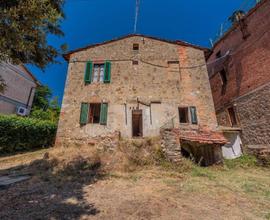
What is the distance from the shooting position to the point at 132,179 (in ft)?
22.1

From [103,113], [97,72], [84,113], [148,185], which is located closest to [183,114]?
[103,113]

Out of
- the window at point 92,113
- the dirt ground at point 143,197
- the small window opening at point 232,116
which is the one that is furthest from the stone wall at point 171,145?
the small window opening at point 232,116

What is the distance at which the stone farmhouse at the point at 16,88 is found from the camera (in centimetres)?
1542

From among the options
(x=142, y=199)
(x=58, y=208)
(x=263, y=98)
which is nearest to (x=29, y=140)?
(x=58, y=208)

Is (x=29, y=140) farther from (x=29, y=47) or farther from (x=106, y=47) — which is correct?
(x=29, y=47)

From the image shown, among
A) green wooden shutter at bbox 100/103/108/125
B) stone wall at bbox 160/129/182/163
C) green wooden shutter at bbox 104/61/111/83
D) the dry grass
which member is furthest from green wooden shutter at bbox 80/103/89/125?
stone wall at bbox 160/129/182/163

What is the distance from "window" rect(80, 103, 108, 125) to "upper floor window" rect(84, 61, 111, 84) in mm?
1649

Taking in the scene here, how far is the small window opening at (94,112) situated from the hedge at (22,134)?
4.15 meters

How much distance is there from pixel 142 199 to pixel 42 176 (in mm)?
4401

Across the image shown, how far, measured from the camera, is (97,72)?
38.5ft

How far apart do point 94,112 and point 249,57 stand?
10854mm

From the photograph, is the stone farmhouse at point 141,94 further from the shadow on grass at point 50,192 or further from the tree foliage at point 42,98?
the tree foliage at point 42,98

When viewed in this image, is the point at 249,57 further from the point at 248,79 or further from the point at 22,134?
the point at 22,134

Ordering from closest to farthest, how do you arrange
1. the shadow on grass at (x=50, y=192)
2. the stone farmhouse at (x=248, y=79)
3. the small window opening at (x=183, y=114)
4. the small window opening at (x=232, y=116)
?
the shadow on grass at (x=50, y=192), the stone farmhouse at (x=248, y=79), the small window opening at (x=183, y=114), the small window opening at (x=232, y=116)
